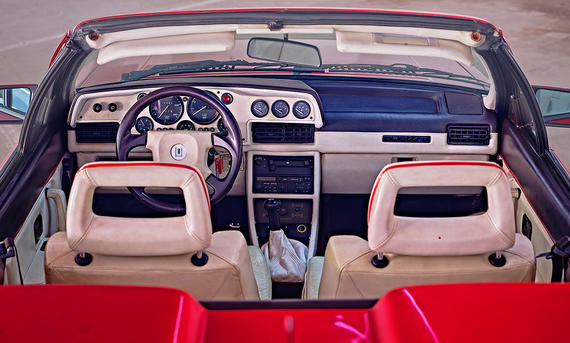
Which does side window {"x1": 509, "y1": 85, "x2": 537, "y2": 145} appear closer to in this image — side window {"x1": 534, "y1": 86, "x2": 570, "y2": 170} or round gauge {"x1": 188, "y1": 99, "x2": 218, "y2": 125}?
side window {"x1": 534, "y1": 86, "x2": 570, "y2": 170}

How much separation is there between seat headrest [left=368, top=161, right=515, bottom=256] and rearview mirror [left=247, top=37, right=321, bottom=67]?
5.90ft

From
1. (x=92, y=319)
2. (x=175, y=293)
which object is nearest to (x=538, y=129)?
(x=175, y=293)

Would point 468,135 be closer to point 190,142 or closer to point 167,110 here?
point 190,142

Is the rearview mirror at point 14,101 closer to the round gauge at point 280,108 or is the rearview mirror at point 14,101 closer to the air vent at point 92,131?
the air vent at point 92,131

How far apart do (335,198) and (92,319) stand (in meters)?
2.94

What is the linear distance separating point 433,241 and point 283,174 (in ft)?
6.68

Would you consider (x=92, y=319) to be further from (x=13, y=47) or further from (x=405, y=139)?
(x=13, y=47)

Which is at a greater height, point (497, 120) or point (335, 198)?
point (497, 120)

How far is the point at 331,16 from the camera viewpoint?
2.14 meters

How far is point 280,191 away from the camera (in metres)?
3.83

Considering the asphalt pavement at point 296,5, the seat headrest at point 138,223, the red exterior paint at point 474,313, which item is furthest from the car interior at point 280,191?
the asphalt pavement at point 296,5

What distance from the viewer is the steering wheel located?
296 cm

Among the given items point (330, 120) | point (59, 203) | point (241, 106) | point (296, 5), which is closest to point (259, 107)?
point (241, 106)

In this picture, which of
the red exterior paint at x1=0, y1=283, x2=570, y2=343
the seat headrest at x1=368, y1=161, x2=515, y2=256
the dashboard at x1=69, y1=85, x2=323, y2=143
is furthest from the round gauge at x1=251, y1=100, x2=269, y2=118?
the red exterior paint at x1=0, y1=283, x2=570, y2=343
